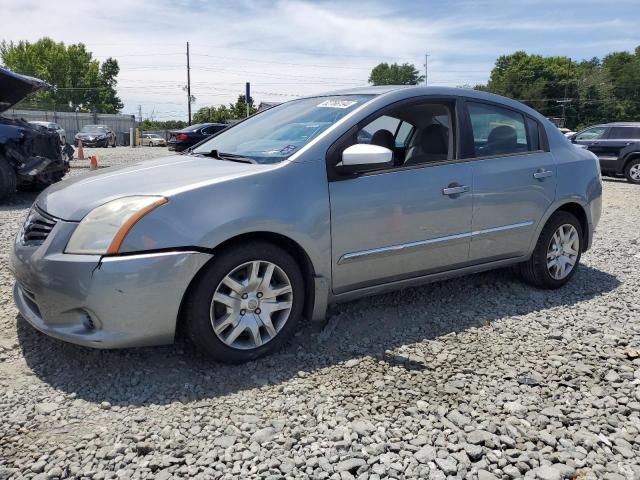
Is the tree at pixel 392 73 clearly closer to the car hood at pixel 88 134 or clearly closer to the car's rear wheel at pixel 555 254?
the car hood at pixel 88 134

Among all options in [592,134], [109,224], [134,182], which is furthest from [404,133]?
[592,134]

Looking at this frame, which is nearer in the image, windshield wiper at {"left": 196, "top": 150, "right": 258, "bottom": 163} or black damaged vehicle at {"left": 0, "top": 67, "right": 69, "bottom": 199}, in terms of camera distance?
windshield wiper at {"left": 196, "top": 150, "right": 258, "bottom": 163}

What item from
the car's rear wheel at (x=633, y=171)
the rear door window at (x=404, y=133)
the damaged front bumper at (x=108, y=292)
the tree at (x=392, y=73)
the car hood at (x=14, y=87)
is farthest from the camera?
the tree at (x=392, y=73)

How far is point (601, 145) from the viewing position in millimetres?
14812

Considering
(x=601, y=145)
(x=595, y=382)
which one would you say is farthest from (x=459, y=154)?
(x=601, y=145)

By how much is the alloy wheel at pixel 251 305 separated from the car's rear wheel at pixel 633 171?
45.9ft

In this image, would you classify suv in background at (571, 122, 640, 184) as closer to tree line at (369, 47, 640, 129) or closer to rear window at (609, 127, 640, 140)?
rear window at (609, 127, 640, 140)

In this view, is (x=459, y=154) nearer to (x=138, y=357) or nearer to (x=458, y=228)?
(x=458, y=228)

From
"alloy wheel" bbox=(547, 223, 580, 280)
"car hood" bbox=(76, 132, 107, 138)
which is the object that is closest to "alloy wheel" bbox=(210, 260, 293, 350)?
"alloy wheel" bbox=(547, 223, 580, 280)

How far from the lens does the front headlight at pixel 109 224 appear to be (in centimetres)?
275

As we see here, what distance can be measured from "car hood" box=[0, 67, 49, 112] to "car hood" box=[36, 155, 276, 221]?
597 cm

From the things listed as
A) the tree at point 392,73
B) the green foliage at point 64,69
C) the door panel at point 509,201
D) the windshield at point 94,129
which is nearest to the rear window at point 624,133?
the door panel at point 509,201

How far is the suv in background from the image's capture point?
561 inches

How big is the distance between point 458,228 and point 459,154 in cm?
53
